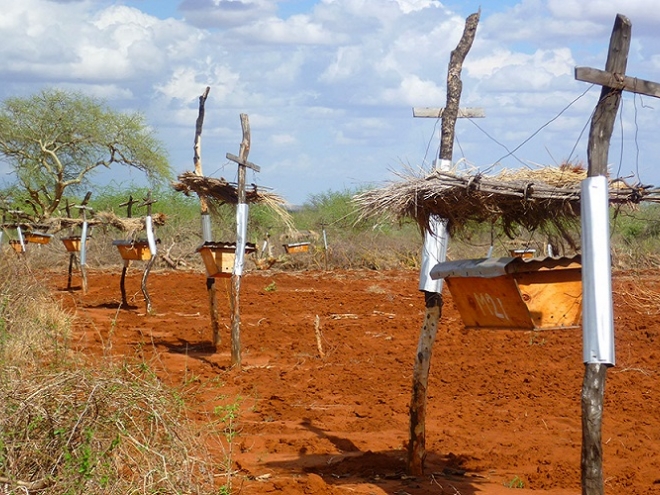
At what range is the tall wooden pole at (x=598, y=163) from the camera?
613 centimetres

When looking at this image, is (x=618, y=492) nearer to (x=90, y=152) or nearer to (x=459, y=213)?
(x=459, y=213)

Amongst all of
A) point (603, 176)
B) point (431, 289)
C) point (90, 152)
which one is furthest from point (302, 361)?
point (90, 152)

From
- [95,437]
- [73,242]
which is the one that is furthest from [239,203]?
[73,242]

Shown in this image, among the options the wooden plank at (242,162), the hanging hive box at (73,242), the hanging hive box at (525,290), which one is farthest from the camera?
the hanging hive box at (73,242)

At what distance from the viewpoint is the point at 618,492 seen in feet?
25.0

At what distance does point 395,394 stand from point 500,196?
5.46 meters

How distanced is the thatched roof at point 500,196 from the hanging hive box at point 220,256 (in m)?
6.94

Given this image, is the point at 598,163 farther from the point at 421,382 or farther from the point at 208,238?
the point at 208,238

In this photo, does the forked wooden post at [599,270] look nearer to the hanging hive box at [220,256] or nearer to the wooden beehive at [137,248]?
the hanging hive box at [220,256]

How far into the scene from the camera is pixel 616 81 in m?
6.19

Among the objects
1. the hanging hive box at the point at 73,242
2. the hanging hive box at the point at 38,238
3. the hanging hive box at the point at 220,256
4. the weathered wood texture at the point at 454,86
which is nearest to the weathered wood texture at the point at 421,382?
the weathered wood texture at the point at 454,86

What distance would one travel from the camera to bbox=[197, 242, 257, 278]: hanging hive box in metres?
14.1

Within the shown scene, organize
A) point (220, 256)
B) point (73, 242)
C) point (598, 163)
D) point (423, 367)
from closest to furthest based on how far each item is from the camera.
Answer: point (598, 163), point (423, 367), point (220, 256), point (73, 242)

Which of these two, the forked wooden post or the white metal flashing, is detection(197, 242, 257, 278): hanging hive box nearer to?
the forked wooden post
